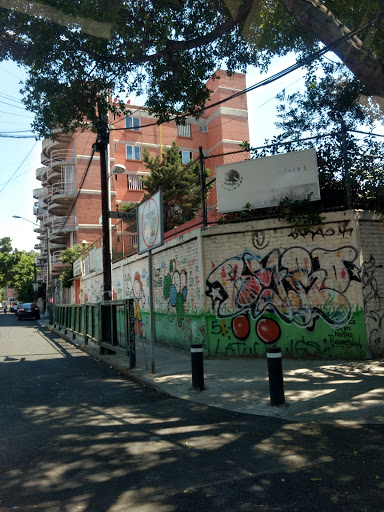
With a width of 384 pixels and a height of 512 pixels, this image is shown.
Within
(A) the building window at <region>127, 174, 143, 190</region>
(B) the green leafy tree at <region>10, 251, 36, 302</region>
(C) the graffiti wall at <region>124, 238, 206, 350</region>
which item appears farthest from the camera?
(B) the green leafy tree at <region>10, 251, 36, 302</region>

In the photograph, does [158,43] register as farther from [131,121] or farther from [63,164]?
[63,164]

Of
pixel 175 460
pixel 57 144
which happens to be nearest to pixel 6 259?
pixel 57 144

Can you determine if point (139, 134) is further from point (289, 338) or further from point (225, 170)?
point (289, 338)

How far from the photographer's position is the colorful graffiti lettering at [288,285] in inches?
343

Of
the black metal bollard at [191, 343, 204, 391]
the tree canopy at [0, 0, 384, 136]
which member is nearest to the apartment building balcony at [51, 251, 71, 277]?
the tree canopy at [0, 0, 384, 136]

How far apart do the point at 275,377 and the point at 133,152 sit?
34.4m

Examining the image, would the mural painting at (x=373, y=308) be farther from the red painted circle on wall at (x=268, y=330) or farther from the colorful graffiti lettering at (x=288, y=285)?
the red painted circle on wall at (x=268, y=330)

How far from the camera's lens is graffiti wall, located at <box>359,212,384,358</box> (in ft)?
27.9

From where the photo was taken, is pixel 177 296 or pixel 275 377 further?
pixel 177 296

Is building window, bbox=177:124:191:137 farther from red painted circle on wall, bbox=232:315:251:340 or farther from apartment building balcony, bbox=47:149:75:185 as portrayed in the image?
red painted circle on wall, bbox=232:315:251:340

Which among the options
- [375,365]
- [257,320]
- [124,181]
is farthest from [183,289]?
[124,181]

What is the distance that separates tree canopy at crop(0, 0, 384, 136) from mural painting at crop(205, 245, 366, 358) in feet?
12.3

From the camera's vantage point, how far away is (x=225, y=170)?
389 inches

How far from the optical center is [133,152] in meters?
37.4
